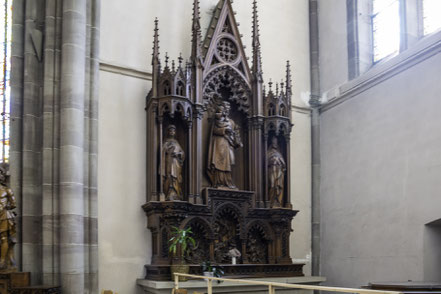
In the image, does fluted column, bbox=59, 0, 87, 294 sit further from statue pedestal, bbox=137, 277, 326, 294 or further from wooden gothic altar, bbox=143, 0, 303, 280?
wooden gothic altar, bbox=143, 0, 303, 280

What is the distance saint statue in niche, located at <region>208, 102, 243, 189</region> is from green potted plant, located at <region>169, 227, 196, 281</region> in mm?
1252

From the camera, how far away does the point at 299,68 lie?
13.3 metres

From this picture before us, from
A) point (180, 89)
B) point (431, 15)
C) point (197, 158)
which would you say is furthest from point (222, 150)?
point (431, 15)

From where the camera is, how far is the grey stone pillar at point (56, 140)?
9.49 meters

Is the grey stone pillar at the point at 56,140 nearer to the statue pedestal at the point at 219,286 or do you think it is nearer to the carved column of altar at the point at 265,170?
the statue pedestal at the point at 219,286

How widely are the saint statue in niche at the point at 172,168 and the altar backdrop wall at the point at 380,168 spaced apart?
3.49 m

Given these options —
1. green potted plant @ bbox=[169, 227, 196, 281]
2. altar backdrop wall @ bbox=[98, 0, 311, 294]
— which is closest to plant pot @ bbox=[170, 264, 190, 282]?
green potted plant @ bbox=[169, 227, 196, 281]

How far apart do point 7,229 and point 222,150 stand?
4053 millimetres

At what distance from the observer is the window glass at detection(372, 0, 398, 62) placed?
38.6ft

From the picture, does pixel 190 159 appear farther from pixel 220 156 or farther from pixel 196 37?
pixel 196 37

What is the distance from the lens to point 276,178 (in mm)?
11688

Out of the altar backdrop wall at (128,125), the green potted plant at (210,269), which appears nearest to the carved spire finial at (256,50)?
the altar backdrop wall at (128,125)

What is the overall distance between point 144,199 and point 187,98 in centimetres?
194

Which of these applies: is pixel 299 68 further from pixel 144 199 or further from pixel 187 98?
pixel 144 199
